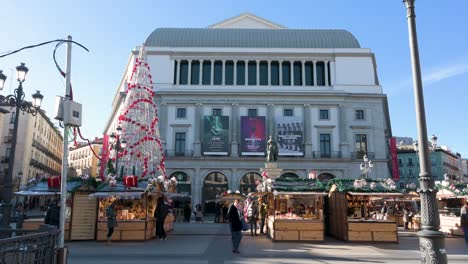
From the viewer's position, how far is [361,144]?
48156 millimetres

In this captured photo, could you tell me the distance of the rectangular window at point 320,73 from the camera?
51.6 m

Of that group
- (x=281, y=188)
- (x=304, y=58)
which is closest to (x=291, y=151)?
(x=304, y=58)

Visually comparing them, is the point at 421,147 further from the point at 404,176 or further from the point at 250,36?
the point at 404,176

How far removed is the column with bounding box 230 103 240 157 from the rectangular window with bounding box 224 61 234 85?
157 inches

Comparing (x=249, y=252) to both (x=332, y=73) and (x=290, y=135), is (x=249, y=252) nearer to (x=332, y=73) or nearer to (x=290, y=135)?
(x=290, y=135)

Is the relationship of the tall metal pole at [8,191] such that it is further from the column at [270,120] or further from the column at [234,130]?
the column at [270,120]

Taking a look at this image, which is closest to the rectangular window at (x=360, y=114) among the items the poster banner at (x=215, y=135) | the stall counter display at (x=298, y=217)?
the poster banner at (x=215, y=135)

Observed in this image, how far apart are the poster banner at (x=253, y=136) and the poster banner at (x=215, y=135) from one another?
1.98m

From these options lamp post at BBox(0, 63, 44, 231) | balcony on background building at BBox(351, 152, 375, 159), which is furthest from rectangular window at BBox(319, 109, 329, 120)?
lamp post at BBox(0, 63, 44, 231)

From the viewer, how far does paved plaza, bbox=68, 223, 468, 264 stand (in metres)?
11.8

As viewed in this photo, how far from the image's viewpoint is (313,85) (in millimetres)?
50969

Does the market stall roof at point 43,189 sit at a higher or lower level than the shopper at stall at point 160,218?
higher

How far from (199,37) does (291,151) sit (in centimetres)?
2032

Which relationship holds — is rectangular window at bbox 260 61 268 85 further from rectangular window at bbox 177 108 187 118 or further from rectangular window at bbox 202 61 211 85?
rectangular window at bbox 177 108 187 118
